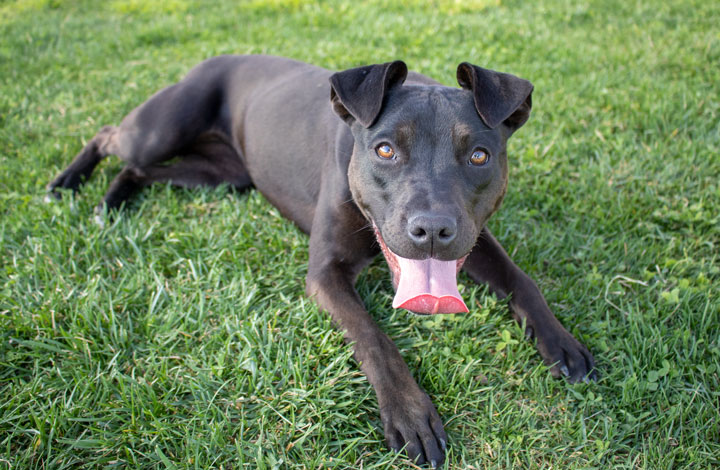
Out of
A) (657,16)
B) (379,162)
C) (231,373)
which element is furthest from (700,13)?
(231,373)

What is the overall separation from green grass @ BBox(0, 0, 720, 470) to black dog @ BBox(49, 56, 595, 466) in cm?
13

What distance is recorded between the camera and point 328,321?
9.48ft

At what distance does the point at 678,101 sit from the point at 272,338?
4565 mm

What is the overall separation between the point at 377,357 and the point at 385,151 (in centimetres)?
103

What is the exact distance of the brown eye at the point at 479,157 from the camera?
2750mm

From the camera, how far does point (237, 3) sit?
382 inches

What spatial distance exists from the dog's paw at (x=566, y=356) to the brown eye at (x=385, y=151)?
1.24 metres

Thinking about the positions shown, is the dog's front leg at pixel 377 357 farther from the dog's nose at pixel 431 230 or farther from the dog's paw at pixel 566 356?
the dog's paw at pixel 566 356

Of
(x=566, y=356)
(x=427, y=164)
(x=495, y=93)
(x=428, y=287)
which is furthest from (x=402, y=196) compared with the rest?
(x=566, y=356)

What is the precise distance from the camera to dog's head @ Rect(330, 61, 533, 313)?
252cm

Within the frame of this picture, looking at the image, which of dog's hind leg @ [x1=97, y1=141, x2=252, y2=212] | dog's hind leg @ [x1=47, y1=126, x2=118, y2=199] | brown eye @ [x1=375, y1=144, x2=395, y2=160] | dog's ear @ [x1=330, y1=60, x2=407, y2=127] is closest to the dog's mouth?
brown eye @ [x1=375, y1=144, x2=395, y2=160]

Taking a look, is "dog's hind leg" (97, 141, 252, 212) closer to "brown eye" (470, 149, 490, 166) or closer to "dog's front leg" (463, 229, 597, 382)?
"dog's front leg" (463, 229, 597, 382)

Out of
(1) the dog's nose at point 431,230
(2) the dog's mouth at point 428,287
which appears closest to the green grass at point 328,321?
(2) the dog's mouth at point 428,287

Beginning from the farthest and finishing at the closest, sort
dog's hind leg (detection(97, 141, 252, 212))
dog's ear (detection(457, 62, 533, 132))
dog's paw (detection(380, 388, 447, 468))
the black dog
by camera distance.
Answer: dog's hind leg (detection(97, 141, 252, 212)), dog's ear (detection(457, 62, 533, 132)), the black dog, dog's paw (detection(380, 388, 447, 468))
